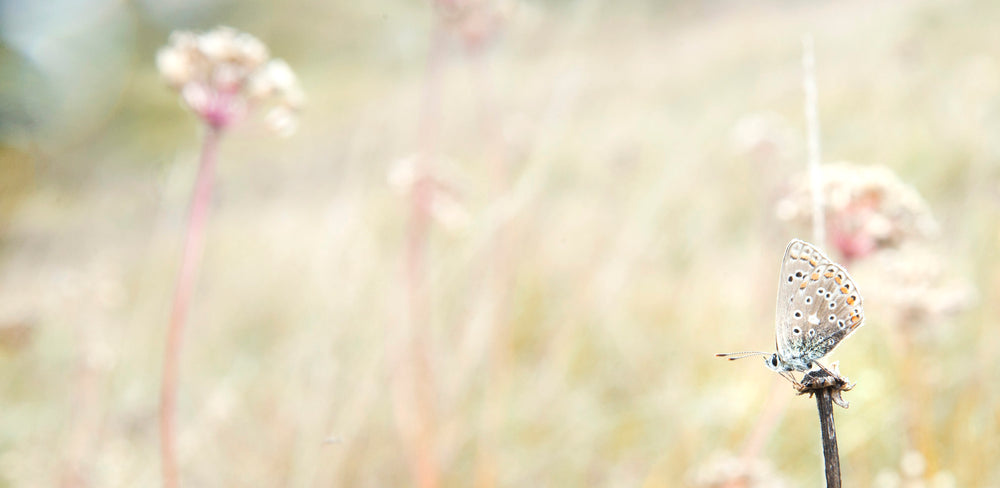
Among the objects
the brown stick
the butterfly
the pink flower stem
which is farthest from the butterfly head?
the pink flower stem

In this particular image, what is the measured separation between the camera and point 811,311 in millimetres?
950

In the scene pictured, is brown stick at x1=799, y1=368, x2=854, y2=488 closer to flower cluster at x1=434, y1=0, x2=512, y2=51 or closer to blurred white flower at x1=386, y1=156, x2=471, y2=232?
flower cluster at x1=434, y1=0, x2=512, y2=51

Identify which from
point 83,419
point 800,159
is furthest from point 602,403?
point 800,159

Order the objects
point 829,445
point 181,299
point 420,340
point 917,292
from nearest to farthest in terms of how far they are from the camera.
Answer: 1. point 829,445
2. point 181,299
3. point 917,292
4. point 420,340

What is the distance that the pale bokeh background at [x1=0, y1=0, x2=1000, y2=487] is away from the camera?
8.20 feet

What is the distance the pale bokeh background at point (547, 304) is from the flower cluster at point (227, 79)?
109 mm

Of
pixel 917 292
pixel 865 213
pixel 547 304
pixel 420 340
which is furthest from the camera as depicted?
pixel 547 304

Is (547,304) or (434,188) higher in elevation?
(547,304)

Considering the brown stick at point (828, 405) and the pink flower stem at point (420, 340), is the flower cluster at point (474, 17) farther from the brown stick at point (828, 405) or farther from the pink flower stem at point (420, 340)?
the brown stick at point (828, 405)

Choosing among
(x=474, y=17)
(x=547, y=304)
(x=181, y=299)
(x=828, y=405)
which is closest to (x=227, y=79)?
(x=181, y=299)

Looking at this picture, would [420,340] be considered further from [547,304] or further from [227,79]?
[547,304]

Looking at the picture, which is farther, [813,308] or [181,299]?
[181,299]

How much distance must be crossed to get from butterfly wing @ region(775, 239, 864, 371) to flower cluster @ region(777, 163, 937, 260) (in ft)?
2.22

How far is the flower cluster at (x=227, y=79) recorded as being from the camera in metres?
1.64
